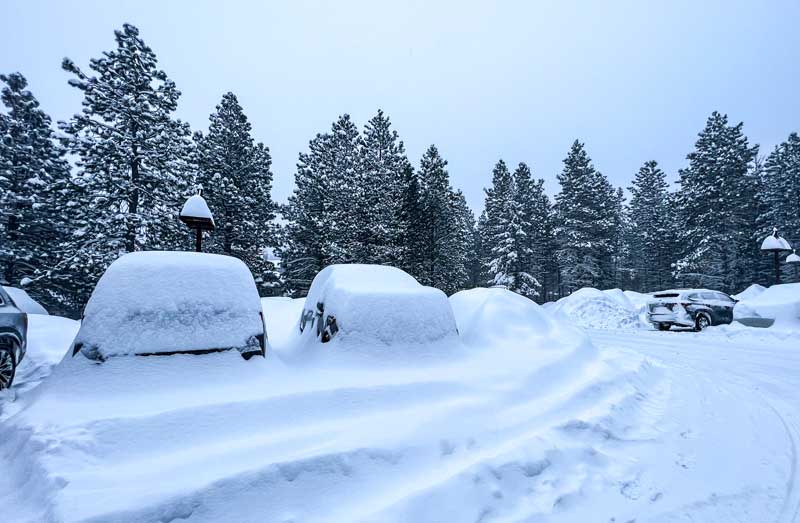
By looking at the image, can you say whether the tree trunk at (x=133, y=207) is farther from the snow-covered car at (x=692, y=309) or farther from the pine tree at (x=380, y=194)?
the snow-covered car at (x=692, y=309)

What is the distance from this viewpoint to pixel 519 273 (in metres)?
28.2

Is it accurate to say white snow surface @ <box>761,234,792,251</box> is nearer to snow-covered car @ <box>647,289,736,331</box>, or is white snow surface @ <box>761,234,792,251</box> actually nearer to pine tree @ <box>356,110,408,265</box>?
snow-covered car @ <box>647,289,736,331</box>

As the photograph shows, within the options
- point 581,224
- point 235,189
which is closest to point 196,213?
point 235,189

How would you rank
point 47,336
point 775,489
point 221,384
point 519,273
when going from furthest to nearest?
point 519,273, point 47,336, point 221,384, point 775,489

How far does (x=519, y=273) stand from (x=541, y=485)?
26605mm

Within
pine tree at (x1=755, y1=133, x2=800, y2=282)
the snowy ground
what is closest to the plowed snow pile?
the snowy ground

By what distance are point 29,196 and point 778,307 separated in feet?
103

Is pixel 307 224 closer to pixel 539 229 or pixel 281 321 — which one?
pixel 281 321

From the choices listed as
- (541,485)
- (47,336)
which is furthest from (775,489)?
(47,336)

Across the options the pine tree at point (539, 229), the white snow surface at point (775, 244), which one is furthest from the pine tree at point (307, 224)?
the white snow surface at point (775, 244)

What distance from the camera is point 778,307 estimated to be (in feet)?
35.3

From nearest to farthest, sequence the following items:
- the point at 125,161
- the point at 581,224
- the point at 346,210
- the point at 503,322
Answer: the point at 503,322 → the point at 125,161 → the point at 346,210 → the point at 581,224

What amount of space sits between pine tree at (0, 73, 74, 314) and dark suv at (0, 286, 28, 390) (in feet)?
51.4

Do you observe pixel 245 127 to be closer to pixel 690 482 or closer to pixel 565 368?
pixel 565 368
